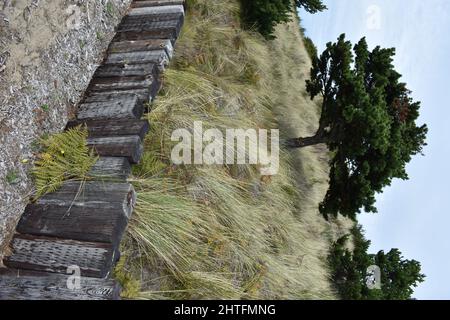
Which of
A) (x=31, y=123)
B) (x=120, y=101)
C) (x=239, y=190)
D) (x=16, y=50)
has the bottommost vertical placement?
(x=239, y=190)

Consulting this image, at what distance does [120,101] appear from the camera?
329 cm

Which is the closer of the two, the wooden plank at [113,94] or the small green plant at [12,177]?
the small green plant at [12,177]

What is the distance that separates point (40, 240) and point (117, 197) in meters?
0.52

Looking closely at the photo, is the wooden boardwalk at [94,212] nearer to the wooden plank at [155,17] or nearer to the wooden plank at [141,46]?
the wooden plank at [141,46]

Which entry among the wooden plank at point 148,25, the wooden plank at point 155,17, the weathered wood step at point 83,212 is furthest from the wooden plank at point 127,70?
the weathered wood step at point 83,212

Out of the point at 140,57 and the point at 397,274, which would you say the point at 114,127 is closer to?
the point at 140,57

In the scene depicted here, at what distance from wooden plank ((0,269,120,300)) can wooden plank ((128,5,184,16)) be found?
2624 mm

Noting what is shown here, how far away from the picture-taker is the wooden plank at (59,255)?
2.40m

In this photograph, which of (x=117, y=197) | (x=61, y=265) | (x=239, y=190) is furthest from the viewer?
(x=239, y=190)

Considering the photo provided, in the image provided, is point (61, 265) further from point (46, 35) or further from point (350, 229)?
point (350, 229)

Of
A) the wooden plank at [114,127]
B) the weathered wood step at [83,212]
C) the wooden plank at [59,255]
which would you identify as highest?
the wooden plank at [114,127]

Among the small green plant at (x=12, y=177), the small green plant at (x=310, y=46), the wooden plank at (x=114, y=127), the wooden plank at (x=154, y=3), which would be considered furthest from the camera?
the small green plant at (x=310, y=46)

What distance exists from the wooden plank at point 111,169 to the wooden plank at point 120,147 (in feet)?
0.13

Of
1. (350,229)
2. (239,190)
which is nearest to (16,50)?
(239,190)
